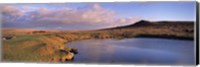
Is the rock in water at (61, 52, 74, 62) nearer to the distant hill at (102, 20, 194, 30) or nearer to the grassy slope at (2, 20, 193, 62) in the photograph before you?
the grassy slope at (2, 20, 193, 62)

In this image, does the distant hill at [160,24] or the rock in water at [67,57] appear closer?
the distant hill at [160,24]

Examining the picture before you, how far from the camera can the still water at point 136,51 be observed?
3111 mm

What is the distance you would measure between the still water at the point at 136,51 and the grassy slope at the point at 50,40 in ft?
0.18

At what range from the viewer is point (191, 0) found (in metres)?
3.08

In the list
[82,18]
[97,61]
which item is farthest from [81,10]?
[97,61]

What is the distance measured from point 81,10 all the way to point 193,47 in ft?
3.64

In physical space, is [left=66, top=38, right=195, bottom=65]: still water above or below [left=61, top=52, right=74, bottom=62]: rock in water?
above

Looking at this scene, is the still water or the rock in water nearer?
the still water

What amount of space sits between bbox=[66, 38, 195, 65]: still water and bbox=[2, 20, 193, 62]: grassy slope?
56 mm

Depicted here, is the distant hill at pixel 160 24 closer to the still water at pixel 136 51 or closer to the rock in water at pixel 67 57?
the still water at pixel 136 51

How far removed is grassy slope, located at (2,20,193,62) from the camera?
319 centimetres

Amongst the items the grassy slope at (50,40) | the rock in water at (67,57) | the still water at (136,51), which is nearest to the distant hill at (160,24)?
the grassy slope at (50,40)

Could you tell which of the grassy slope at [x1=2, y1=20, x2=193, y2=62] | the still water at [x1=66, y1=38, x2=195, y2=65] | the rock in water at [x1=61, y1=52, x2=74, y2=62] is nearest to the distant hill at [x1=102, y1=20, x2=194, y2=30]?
the grassy slope at [x1=2, y1=20, x2=193, y2=62]

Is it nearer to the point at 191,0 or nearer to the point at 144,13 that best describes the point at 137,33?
the point at 144,13
